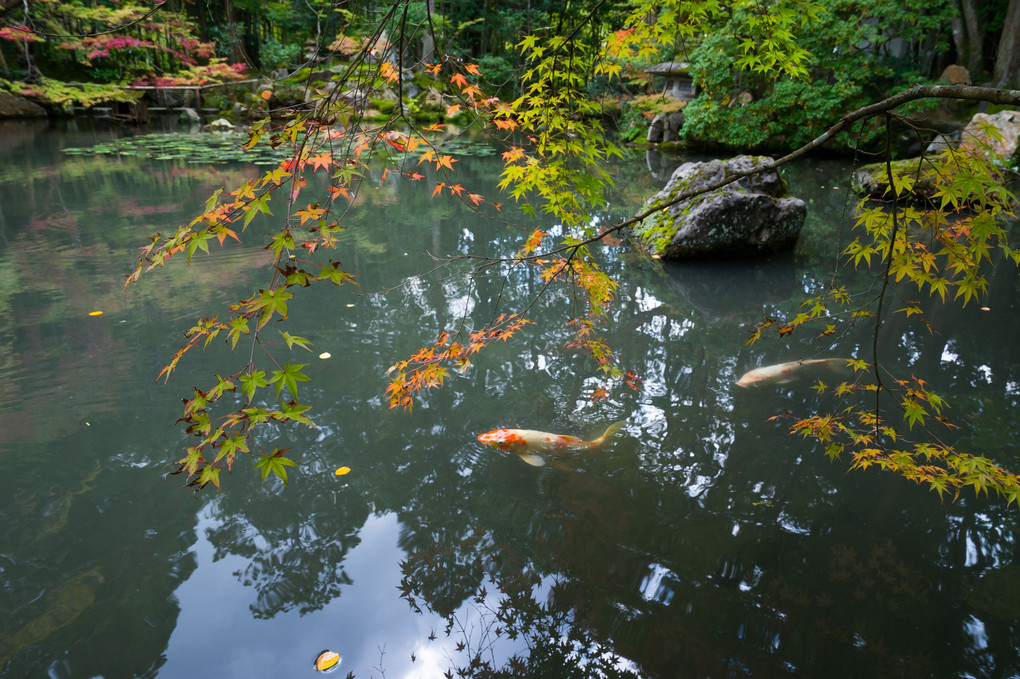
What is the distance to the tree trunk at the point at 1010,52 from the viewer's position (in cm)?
1013

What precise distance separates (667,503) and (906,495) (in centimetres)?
123

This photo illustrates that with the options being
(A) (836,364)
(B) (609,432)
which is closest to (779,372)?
(A) (836,364)

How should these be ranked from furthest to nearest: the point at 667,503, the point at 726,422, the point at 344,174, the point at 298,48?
the point at 298,48 → the point at 726,422 → the point at 667,503 → the point at 344,174

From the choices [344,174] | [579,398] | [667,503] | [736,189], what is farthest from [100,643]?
[736,189]

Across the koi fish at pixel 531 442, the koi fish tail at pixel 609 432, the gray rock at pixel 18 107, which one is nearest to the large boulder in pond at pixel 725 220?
the koi fish tail at pixel 609 432

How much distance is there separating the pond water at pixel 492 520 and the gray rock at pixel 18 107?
46.3 feet

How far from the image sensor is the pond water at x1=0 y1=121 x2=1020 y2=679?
221 centimetres

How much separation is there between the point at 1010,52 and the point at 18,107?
873 inches

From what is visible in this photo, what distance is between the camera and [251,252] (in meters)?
6.48

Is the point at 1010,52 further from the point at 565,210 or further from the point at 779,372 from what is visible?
the point at 565,210

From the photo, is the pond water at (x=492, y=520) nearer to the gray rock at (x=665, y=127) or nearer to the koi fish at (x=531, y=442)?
the koi fish at (x=531, y=442)

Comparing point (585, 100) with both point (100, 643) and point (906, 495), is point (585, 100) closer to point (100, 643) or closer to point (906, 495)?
point (906, 495)

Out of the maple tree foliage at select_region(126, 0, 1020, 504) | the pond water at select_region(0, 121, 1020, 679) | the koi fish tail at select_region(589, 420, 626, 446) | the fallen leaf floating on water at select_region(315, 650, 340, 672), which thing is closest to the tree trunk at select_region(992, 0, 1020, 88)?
the pond water at select_region(0, 121, 1020, 679)

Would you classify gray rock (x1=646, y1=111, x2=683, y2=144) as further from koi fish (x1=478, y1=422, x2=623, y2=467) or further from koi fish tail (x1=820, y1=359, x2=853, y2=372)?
koi fish (x1=478, y1=422, x2=623, y2=467)
